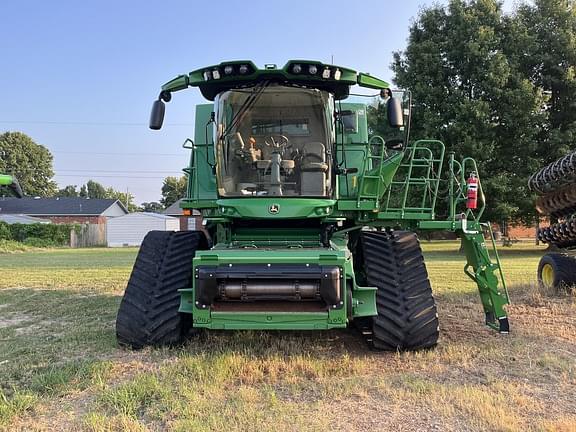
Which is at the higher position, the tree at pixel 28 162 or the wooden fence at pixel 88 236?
the tree at pixel 28 162

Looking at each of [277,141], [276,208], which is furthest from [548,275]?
[276,208]

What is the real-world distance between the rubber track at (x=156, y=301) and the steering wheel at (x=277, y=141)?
1.46m

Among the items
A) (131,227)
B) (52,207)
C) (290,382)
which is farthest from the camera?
(52,207)

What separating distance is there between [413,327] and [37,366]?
3542mm

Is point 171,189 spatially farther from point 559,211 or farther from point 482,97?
point 559,211

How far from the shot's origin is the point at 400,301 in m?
5.16

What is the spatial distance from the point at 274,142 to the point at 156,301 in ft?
6.93

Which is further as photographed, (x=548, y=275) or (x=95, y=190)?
(x=95, y=190)

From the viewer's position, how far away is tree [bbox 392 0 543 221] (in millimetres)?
22078

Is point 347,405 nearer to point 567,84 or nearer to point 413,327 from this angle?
point 413,327

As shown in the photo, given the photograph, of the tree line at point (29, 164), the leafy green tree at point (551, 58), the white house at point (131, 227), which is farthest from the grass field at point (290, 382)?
the tree line at point (29, 164)

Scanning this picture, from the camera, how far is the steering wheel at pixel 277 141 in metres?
5.87

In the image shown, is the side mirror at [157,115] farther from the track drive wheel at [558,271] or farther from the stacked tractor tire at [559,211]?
the track drive wheel at [558,271]

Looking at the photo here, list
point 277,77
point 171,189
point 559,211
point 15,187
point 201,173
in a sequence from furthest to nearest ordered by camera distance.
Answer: point 171,189
point 559,211
point 201,173
point 277,77
point 15,187
